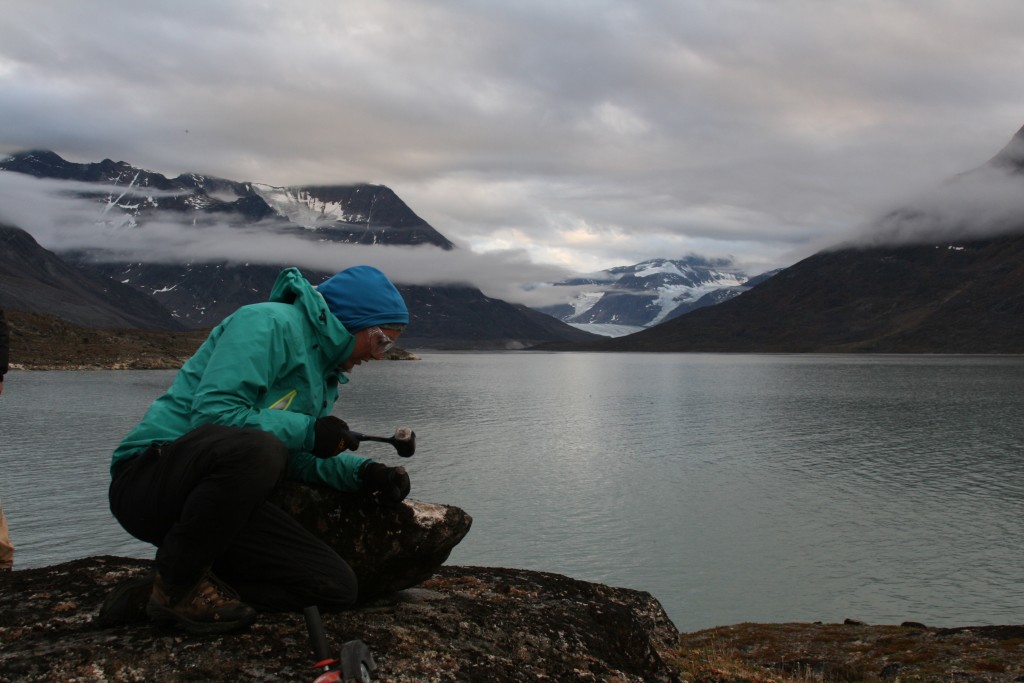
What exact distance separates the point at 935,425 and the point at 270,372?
65672 mm

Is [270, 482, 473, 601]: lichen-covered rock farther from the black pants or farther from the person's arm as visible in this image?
the black pants

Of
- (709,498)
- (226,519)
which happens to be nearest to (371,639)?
(226,519)

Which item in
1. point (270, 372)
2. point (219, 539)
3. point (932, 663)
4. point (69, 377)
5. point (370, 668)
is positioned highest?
point (270, 372)

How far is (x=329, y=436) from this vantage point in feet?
17.9

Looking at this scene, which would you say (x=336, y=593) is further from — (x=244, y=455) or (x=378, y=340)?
(x=378, y=340)

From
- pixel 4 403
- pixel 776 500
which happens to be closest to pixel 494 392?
pixel 4 403

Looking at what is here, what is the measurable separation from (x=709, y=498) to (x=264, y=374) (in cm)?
3144

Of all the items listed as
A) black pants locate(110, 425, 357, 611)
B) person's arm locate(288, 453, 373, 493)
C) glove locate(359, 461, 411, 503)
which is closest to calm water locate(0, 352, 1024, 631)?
glove locate(359, 461, 411, 503)

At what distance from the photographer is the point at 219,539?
520 centimetres

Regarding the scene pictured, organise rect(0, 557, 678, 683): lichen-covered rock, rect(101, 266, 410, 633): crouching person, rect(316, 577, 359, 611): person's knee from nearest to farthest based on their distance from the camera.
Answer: rect(0, 557, 678, 683): lichen-covered rock
rect(101, 266, 410, 633): crouching person
rect(316, 577, 359, 611): person's knee

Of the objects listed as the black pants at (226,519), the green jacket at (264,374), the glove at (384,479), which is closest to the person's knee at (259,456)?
the black pants at (226,519)

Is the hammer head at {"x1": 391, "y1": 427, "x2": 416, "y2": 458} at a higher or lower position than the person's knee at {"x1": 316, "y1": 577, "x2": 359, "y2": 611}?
higher

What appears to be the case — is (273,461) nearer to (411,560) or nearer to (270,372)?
(270,372)

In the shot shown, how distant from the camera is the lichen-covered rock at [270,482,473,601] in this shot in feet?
21.9
